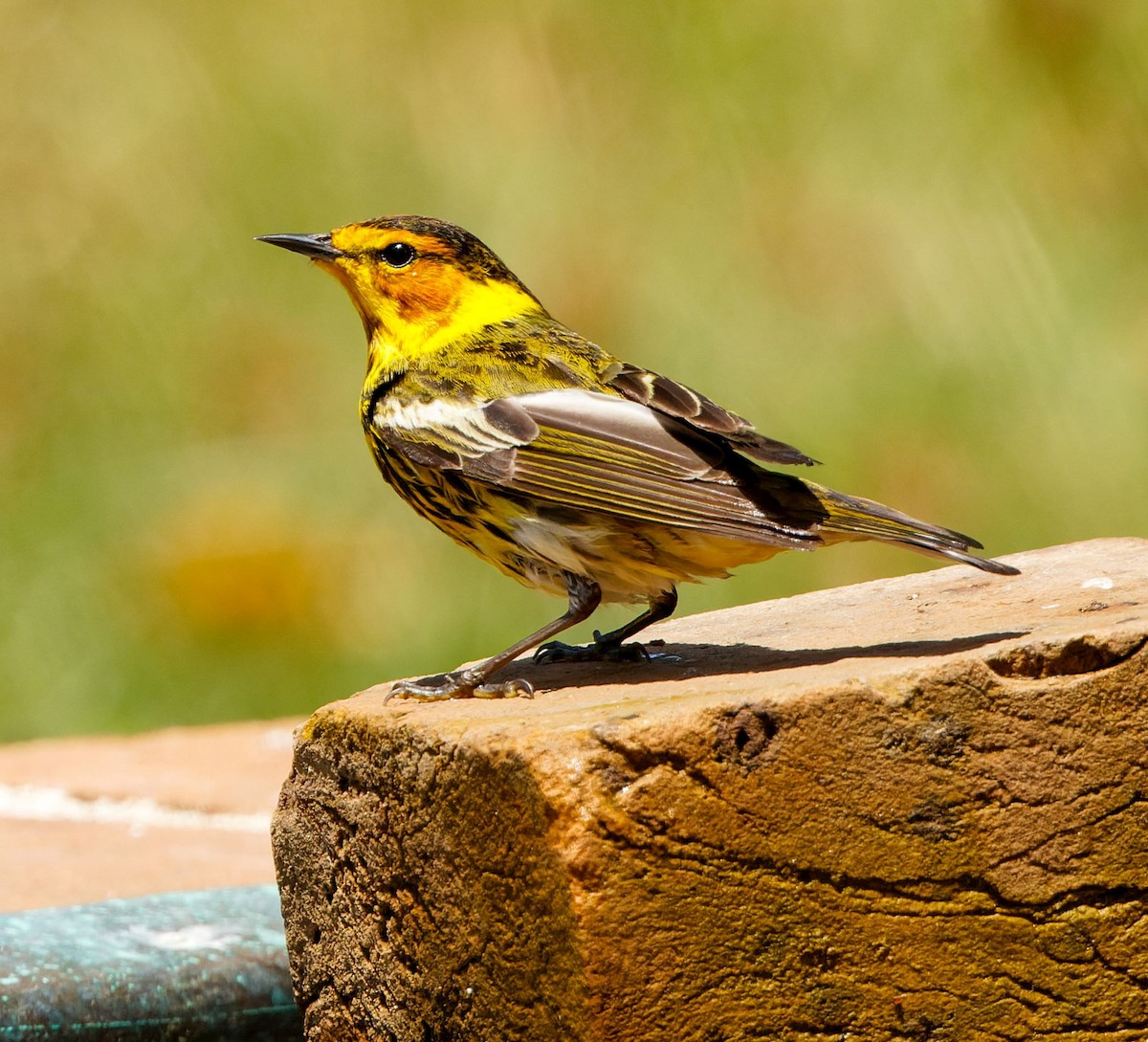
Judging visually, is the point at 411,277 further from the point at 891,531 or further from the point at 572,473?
the point at 891,531

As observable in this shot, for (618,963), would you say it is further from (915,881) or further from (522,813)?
(915,881)

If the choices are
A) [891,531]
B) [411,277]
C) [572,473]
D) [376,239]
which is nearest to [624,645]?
[572,473]

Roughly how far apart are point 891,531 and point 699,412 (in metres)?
0.51

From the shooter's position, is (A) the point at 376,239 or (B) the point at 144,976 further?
(A) the point at 376,239

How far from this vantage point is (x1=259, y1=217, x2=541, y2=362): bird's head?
16.3 feet

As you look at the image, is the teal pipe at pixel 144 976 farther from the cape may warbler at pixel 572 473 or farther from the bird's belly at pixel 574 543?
the bird's belly at pixel 574 543

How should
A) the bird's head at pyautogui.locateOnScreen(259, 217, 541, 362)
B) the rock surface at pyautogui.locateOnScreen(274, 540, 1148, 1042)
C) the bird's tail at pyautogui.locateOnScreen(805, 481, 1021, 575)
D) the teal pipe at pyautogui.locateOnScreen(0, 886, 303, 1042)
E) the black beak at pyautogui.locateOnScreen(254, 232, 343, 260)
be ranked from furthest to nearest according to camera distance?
1. the black beak at pyautogui.locateOnScreen(254, 232, 343, 260)
2. the bird's head at pyautogui.locateOnScreen(259, 217, 541, 362)
3. the teal pipe at pyautogui.locateOnScreen(0, 886, 303, 1042)
4. the bird's tail at pyautogui.locateOnScreen(805, 481, 1021, 575)
5. the rock surface at pyautogui.locateOnScreen(274, 540, 1148, 1042)

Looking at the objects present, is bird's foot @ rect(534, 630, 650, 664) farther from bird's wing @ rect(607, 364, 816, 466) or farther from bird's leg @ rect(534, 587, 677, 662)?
bird's wing @ rect(607, 364, 816, 466)

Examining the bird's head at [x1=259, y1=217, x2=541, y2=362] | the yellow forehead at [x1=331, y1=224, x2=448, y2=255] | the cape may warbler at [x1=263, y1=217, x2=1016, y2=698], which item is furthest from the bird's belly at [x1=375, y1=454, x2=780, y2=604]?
the yellow forehead at [x1=331, y1=224, x2=448, y2=255]

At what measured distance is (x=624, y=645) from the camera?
4680mm

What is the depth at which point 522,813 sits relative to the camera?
338 centimetres

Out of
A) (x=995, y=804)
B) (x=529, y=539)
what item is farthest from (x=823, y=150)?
(x=995, y=804)

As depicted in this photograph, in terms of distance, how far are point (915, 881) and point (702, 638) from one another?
4.65ft

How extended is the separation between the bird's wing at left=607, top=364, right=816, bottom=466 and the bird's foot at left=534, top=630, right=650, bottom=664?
23.8 inches
